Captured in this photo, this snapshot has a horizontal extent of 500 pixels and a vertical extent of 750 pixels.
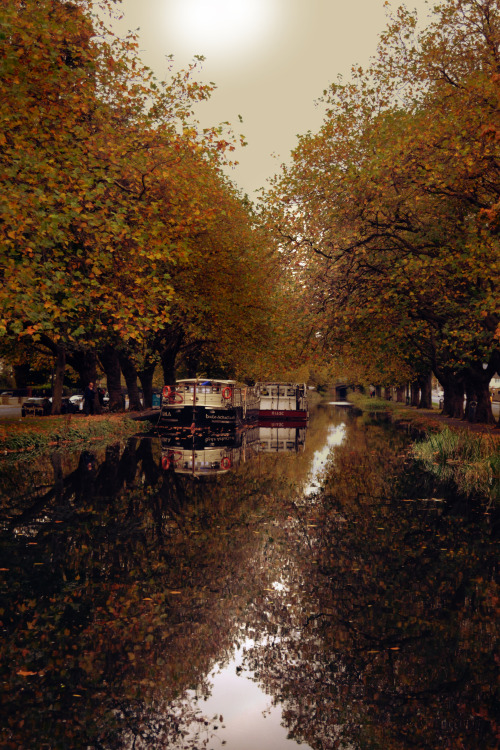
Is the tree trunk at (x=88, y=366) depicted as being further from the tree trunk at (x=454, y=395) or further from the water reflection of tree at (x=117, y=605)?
the water reflection of tree at (x=117, y=605)

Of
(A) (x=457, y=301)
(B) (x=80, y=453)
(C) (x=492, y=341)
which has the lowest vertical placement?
(B) (x=80, y=453)

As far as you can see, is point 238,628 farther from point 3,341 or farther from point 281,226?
point 3,341

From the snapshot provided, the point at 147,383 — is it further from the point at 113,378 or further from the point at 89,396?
the point at 89,396

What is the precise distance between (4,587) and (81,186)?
371 inches

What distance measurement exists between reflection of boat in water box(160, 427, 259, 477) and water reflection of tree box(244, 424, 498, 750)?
7923 mm

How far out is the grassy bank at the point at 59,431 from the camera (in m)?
22.9

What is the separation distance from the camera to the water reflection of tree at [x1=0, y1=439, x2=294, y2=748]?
4.52 meters

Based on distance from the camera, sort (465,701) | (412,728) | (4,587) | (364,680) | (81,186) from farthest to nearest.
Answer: (81,186) < (4,587) < (364,680) < (465,701) < (412,728)

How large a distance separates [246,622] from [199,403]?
81.4 feet

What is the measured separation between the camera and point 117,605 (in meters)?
6.79

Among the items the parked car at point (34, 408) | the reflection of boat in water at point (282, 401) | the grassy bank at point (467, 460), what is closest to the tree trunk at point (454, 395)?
the reflection of boat in water at point (282, 401)

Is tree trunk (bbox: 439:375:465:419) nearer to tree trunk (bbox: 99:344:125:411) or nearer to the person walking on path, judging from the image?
tree trunk (bbox: 99:344:125:411)

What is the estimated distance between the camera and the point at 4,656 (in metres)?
5.47

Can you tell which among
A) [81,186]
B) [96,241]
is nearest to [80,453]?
[96,241]
